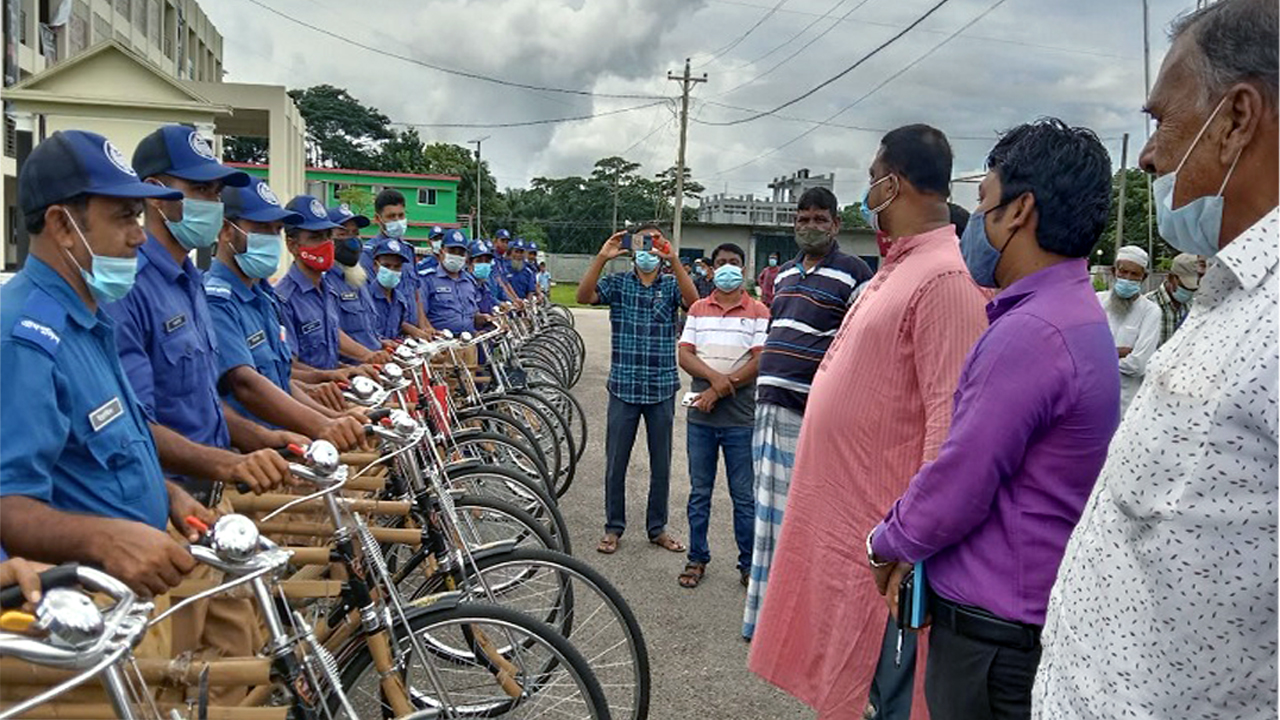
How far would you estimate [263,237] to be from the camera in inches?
151

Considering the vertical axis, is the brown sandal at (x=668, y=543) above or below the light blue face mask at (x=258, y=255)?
below

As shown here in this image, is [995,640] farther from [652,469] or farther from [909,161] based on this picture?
[652,469]

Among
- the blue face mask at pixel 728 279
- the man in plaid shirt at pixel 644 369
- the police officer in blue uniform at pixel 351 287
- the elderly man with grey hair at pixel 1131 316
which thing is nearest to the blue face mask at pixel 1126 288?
the elderly man with grey hair at pixel 1131 316

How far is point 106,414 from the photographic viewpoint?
7.11ft

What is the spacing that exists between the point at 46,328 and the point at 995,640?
226 cm

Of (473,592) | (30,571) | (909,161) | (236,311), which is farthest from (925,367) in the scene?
(236,311)

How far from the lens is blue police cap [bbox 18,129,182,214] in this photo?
7.43 ft

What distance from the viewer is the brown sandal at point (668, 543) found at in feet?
17.8

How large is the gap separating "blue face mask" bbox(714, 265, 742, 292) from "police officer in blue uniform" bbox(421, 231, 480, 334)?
3.83 meters

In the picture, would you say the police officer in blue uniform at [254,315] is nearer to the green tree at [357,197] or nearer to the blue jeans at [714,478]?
the blue jeans at [714,478]

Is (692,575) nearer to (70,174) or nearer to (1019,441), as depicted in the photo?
(1019,441)

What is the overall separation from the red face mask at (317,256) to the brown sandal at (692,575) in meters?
2.69

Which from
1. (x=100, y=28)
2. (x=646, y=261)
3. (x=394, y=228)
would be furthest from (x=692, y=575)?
(x=100, y=28)

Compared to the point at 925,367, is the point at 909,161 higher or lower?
higher
